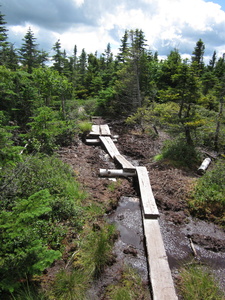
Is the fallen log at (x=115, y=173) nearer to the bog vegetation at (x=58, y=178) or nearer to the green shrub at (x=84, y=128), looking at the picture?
the bog vegetation at (x=58, y=178)

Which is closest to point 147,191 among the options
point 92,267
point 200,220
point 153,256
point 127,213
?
point 127,213

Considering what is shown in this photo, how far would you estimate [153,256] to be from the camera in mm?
3943

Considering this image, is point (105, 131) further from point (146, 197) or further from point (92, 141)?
point (146, 197)

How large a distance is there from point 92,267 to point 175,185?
4.10 m

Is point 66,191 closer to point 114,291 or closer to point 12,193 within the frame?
point 12,193

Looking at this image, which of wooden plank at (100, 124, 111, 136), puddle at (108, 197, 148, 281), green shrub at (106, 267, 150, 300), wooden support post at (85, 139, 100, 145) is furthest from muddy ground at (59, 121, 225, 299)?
wooden plank at (100, 124, 111, 136)

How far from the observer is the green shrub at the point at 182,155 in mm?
8492

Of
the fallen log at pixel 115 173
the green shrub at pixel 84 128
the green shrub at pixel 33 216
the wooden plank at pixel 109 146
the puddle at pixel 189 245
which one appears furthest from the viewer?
the green shrub at pixel 84 128

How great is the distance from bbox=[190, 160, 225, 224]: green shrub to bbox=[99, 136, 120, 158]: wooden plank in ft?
14.0

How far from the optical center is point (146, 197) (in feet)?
19.2

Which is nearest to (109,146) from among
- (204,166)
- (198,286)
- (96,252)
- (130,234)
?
(204,166)

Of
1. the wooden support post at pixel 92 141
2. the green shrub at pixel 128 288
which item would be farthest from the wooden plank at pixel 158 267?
the wooden support post at pixel 92 141

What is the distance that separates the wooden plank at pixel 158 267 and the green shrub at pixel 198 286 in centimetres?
23

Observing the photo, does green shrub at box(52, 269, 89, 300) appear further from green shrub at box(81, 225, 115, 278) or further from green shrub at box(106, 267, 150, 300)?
green shrub at box(106, 267, 150, 300)
